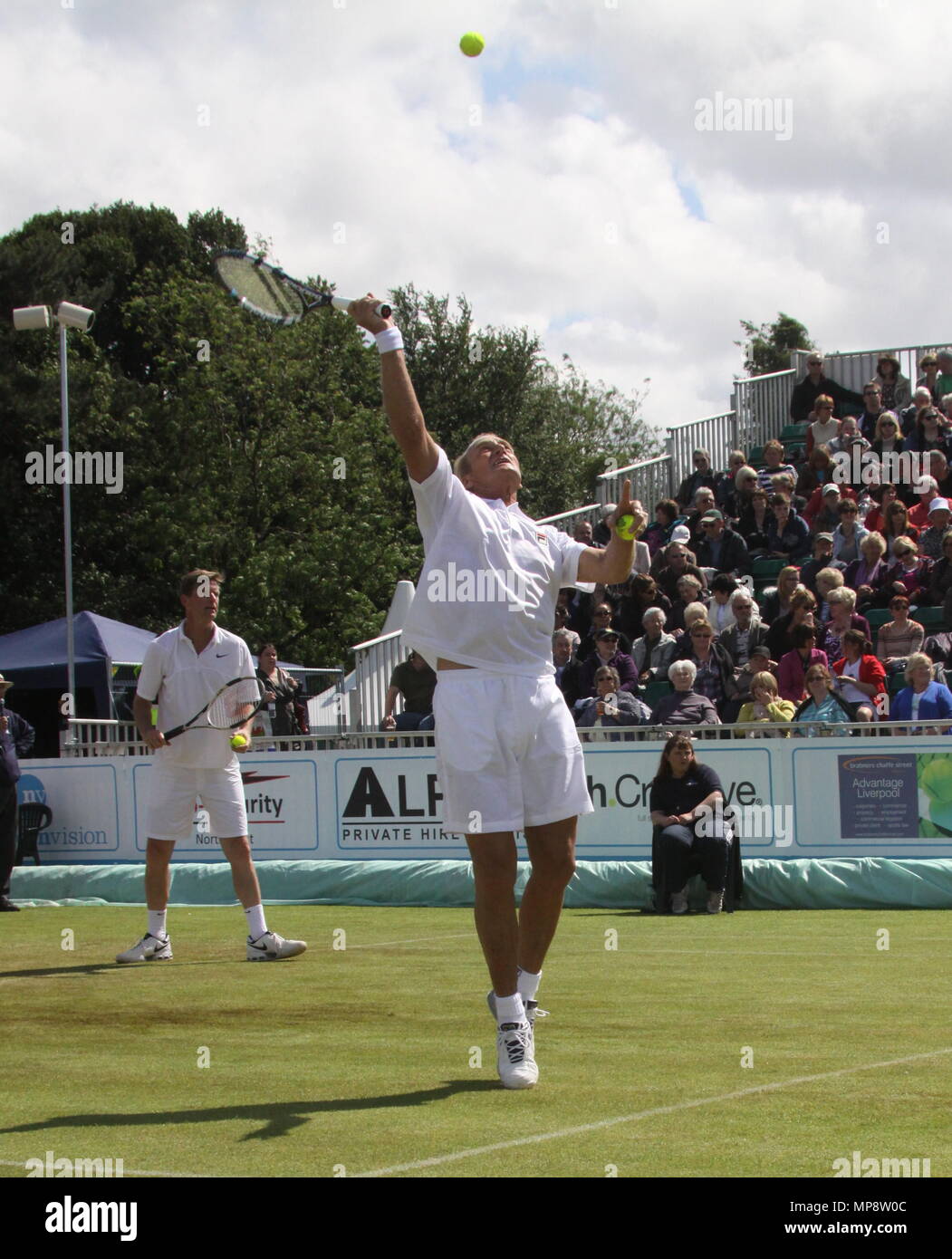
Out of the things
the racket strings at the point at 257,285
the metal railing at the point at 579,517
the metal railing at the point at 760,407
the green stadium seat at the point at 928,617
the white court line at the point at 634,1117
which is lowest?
the white court line at the point at 634,1117

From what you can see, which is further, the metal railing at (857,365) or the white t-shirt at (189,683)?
the metal railing at (857,365)

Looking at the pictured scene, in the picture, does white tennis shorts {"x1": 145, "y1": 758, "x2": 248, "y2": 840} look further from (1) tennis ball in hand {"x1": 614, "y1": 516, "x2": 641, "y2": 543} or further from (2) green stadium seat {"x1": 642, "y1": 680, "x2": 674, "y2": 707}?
(2) green stadium seat {"x1": 642, "y1": 680, "x2": 674, "y2": 707}

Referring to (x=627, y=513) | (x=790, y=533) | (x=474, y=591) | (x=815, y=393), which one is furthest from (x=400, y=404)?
(x=815, y=393)

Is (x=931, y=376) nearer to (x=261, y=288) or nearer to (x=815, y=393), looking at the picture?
(x=815, y=393)

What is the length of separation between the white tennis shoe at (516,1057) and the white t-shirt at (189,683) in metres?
4.85

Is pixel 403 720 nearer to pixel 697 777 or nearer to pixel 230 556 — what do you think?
pixel 697 777

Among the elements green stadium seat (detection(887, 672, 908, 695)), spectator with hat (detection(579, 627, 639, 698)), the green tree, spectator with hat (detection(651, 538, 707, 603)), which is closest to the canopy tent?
spectator with hat (detection(651, 538, 707, 603))

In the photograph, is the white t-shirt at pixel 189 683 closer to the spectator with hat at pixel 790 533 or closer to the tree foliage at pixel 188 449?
the spectator with hat at pixel 790 533

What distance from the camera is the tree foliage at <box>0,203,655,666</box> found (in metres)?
41.8

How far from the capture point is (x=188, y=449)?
4216 cm

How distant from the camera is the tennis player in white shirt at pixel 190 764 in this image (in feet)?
33.4

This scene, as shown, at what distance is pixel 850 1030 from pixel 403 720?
1170 cm

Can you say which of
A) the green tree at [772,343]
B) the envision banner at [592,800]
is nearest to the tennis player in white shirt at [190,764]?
the envision banner at [592,800]

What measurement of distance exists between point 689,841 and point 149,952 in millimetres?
4917
